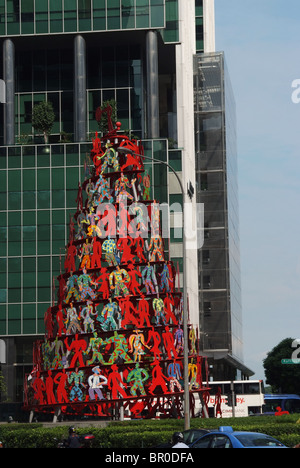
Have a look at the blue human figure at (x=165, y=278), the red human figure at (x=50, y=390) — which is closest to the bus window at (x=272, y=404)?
the blue human figure at (x=165, y=278)

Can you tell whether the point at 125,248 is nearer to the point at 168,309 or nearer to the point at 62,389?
the point at 168,309

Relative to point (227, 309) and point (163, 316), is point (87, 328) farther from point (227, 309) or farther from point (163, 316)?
point (227, 309)

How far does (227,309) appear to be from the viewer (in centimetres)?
10169

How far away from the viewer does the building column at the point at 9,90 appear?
8606 cm

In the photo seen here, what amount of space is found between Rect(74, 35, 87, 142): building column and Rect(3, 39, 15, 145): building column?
5.63 meters

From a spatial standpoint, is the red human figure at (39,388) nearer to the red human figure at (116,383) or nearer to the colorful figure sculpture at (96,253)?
the red human figure at (116,383)

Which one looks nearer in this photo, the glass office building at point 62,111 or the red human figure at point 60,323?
the red human figure at point 60,323

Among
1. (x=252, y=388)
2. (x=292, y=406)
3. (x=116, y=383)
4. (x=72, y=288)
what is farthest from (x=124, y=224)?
(x=292, y=406)

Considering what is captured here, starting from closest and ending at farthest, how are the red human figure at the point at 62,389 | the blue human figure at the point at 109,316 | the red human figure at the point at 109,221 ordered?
the blue human figure at the point at 109,316 → the red human figure at the point at 62,389 → the red human figure at the point at 109,221

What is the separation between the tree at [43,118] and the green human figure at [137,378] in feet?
142

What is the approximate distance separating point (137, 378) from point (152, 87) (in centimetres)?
4435

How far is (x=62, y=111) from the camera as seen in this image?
302 ft
